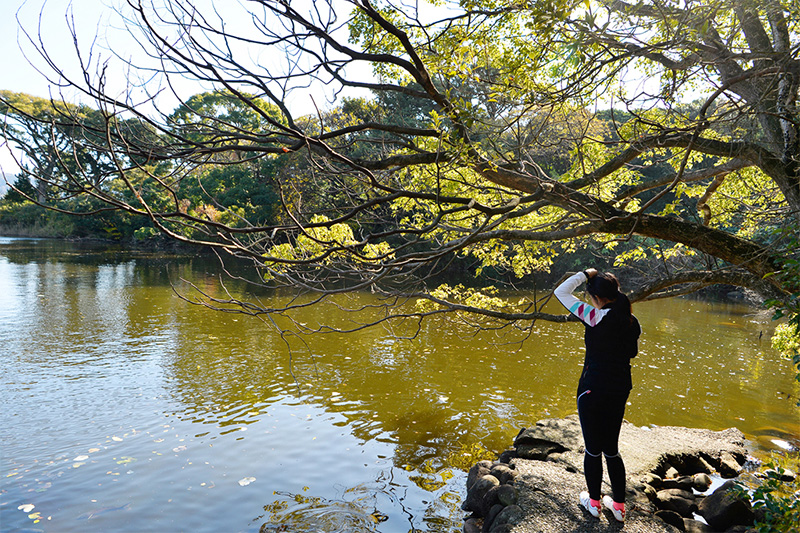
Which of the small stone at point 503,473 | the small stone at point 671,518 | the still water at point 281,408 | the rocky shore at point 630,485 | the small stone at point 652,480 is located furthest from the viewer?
the still water at point 281,408

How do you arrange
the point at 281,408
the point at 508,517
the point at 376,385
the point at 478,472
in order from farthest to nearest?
the point at 376,385 → the point at 281,408 → the point at 478,472 → the point at 508,517

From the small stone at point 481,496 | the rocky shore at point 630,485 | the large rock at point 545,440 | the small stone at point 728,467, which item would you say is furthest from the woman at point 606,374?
the small stone at point 728,467

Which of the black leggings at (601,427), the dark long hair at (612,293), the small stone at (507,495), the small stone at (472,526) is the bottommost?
the small stone at (472,526)

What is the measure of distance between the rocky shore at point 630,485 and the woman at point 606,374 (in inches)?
20.1

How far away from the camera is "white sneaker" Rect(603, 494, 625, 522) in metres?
3.86

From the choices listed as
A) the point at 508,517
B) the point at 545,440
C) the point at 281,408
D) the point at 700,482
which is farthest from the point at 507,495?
the point at 281,408

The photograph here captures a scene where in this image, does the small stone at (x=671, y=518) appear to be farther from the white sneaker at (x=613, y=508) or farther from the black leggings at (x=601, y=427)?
the black leggings at (x=601, y=427)

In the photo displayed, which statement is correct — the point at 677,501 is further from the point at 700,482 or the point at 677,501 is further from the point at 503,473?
the point at 503,473

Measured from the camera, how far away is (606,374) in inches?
146

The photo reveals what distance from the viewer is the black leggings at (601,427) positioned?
12.2 ft

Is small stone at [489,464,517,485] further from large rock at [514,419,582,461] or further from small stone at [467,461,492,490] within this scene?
large rock at [514,419,582,461]

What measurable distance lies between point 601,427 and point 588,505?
765 millimetres

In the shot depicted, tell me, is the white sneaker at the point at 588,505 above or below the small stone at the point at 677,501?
above

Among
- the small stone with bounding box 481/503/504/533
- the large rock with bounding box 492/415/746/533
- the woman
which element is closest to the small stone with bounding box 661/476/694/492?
the large rock with bounding box 492/415/746/533
